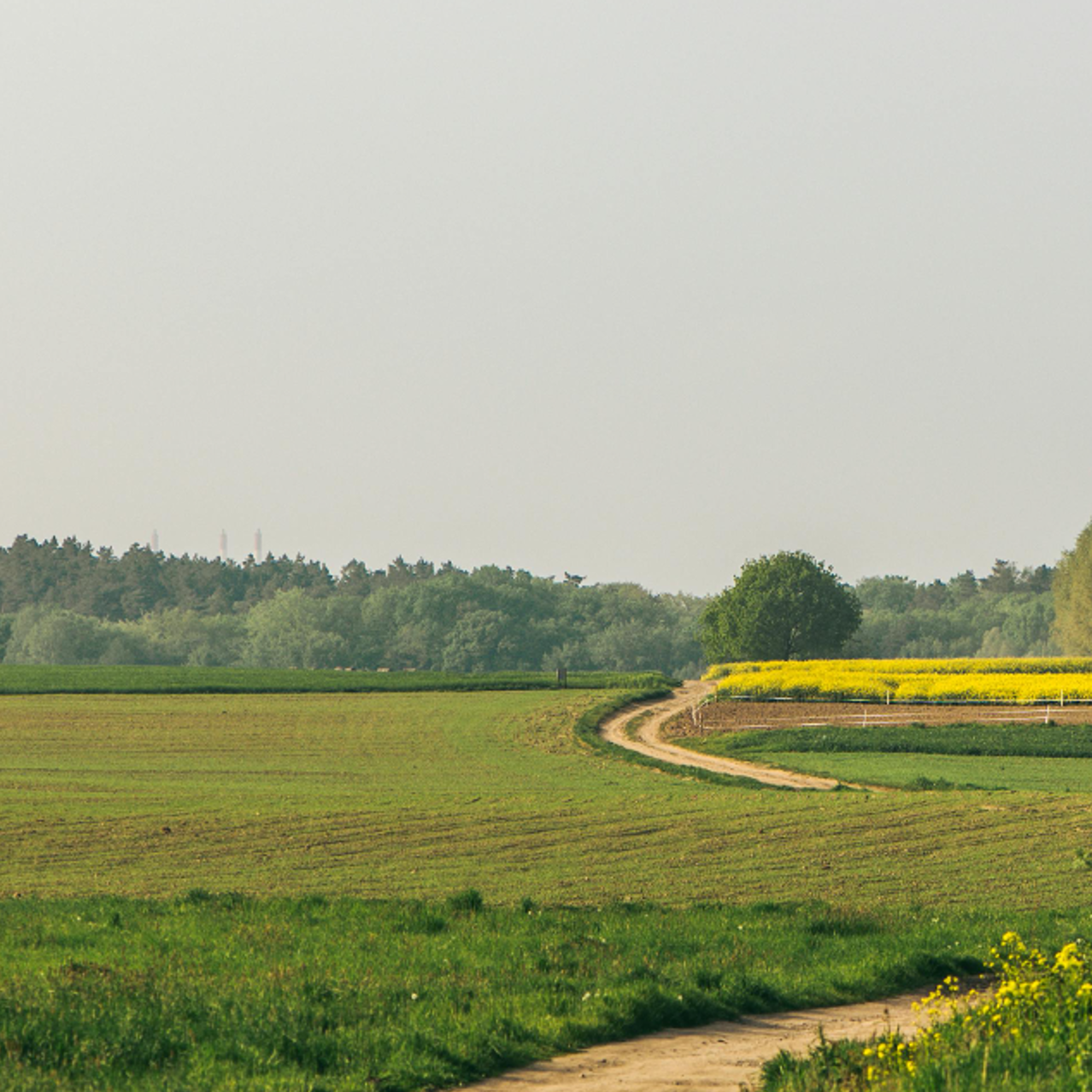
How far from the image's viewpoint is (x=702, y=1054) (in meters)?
8.70

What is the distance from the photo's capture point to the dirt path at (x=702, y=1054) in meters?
7.89

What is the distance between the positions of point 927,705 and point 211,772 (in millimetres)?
31177

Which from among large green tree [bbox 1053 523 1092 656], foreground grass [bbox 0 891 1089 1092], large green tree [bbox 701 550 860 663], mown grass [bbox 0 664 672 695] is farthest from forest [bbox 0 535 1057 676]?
foreground grass [bbox 0 891 1089 1092]

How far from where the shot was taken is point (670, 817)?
25094 millimetres

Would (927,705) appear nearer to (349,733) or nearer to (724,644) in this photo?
(349,733)

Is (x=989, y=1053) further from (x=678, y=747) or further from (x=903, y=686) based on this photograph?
(x=903, y=686)

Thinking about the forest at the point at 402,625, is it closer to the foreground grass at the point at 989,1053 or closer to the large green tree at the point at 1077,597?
the large green tree at the point at 1077,597

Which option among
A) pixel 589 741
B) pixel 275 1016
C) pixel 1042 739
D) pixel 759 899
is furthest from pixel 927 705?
pixel 275 1016

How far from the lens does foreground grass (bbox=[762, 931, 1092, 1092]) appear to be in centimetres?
662

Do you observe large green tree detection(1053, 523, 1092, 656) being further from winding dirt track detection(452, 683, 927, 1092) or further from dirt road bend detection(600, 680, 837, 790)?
winding dirt track detection(452, 683, 927, 1092)

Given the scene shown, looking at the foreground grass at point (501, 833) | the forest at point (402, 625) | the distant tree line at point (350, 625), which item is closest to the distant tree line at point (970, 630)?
the forest at point (402, 625)

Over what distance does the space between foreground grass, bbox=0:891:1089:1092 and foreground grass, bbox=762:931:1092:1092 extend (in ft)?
6.70

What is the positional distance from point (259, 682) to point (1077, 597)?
7245cm

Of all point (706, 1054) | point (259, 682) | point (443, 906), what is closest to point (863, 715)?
point (259, 682)
